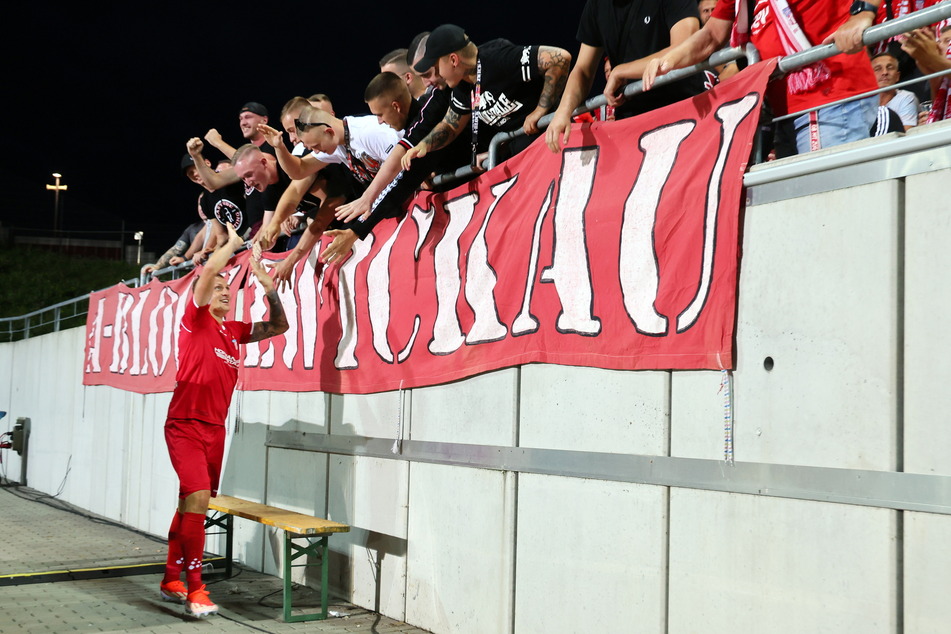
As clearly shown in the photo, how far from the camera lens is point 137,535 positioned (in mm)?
12219

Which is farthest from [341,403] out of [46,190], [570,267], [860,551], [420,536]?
[46,190]

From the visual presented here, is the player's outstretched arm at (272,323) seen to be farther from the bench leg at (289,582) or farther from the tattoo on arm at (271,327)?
the bench leg at (289,582)

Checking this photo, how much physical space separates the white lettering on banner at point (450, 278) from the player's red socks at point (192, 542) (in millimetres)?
2501

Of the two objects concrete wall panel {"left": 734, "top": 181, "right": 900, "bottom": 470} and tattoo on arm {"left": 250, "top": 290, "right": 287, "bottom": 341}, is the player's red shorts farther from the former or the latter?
concrete wall panel {"left": 734, "top": 181, "right": 900, "bottom": 470}

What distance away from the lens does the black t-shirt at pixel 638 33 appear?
5.16 metres

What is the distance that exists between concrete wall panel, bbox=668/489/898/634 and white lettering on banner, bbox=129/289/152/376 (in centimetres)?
992

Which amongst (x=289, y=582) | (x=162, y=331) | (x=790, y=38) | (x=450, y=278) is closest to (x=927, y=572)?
(x=790, y=38)

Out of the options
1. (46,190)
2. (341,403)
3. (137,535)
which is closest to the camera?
(341,403)

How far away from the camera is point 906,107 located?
436cm

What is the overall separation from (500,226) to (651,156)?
141cm

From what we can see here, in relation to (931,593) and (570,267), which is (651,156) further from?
(931,593)

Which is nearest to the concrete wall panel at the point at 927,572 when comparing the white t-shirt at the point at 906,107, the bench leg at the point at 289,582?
the white t-shirt at the point at 906,107

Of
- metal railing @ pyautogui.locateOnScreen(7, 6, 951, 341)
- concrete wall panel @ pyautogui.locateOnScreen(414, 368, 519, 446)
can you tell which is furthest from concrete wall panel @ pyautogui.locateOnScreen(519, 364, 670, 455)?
metal railing @ pyautogui.locateOnScreen(7, 6, 951, 341)

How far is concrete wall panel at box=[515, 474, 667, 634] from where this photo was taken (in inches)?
187
